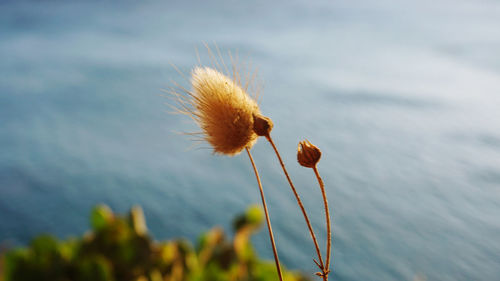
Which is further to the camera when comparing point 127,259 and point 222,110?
point 127,259

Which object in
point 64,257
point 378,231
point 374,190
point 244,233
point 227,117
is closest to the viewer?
point 227,117

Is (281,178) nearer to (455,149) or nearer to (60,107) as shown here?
(455,149)

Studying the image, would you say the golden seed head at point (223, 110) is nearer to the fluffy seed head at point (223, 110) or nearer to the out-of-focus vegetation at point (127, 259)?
the fluffy seed head at point (223, 110)

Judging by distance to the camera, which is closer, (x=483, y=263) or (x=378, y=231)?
(x=483, y=263)

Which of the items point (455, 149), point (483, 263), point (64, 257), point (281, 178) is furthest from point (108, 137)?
point (483, 263)

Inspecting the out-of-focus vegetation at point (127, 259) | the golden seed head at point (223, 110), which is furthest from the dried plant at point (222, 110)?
the out-of-focus vegetation at point (127, 259)

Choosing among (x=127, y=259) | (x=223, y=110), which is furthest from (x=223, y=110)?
(x=127, y=259)

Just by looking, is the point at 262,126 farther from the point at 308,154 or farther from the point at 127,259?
the point at 127,259
